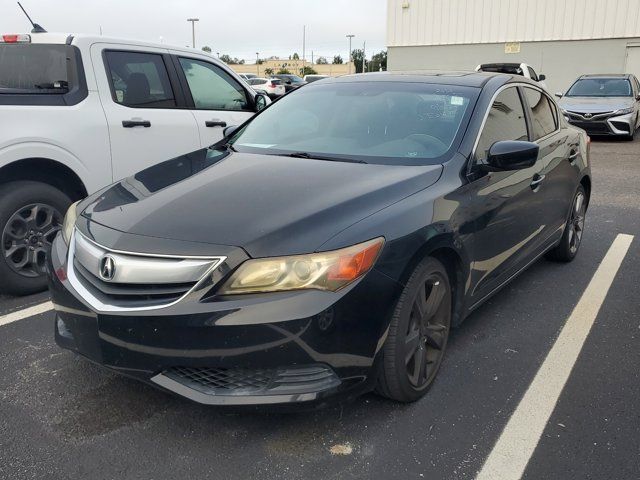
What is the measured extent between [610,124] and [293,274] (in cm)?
1303

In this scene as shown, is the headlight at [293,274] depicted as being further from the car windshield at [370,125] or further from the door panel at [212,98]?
the door panel at [212,98]

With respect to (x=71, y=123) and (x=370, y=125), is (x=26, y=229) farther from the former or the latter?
(x=370, y=125)

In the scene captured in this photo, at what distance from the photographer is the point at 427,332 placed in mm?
2916

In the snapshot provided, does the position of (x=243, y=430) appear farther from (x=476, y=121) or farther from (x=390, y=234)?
(x=476, y=121)

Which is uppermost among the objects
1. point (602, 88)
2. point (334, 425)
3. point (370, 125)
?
point (370, 125)

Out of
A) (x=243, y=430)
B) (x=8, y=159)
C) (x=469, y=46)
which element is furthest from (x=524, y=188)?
(x=469, y=46)

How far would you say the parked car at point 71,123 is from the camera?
13.4 ft

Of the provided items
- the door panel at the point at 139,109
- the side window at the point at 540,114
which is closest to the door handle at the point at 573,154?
the side window at the point at 540,114

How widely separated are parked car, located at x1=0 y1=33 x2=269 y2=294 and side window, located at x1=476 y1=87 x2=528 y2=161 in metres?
2.63

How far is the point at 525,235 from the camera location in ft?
12.8

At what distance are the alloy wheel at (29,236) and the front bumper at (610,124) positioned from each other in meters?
11.9

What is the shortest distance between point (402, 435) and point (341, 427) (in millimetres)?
267

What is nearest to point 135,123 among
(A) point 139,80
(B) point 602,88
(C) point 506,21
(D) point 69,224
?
(A) point 139,80

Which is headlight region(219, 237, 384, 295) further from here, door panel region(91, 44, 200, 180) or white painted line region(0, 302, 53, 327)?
door panel region(91, 44, 200, 180)
